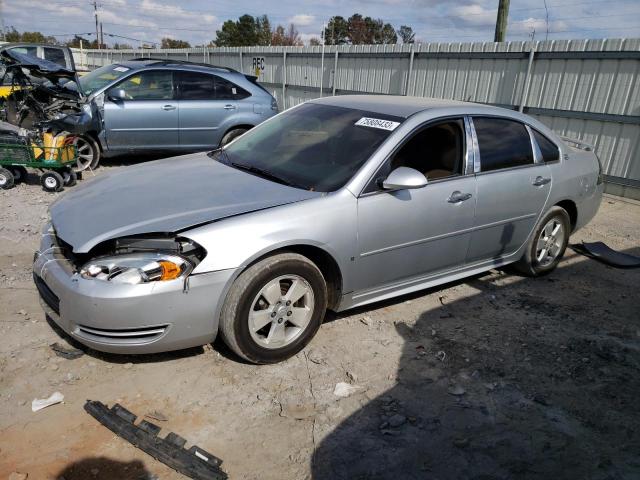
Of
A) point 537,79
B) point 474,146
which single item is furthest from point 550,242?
point 537,79

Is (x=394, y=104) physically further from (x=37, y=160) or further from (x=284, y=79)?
(x=284, y=79)

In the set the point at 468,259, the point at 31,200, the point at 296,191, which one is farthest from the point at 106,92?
the point at 468,259

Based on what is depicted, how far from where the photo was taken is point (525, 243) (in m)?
4.70

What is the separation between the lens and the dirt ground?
2.54 m

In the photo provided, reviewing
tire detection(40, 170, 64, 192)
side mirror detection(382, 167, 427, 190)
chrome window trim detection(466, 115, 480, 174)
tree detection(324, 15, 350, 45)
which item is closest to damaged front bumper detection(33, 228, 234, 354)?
side mirror detection(382, 167, 427, 190)

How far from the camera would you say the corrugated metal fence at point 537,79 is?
8164 millimetres

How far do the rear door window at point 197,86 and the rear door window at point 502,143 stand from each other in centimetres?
565

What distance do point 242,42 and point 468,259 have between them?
192 ft

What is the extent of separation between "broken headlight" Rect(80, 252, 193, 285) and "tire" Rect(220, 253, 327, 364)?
1.14 ft

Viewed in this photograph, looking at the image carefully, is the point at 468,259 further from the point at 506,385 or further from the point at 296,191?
the point at 296,191

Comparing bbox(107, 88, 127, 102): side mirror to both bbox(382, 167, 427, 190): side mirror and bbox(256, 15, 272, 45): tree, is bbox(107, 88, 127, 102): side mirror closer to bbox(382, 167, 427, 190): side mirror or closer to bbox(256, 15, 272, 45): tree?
bbox(382, 167, 427, 190): side mirror

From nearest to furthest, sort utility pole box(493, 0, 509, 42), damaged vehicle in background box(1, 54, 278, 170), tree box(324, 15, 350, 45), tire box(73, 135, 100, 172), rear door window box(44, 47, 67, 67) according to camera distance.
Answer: damaged vehicle in background box(1, 54, 278, 170) → tire box(73, 135, 100, 172) → rear door window box(44, 47, 67, 67) → utility pole box(493, 0, 509, 42) → tree box(324, 15, 350, 45)

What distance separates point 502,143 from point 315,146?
165 centimetres

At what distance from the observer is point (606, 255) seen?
223 inches
